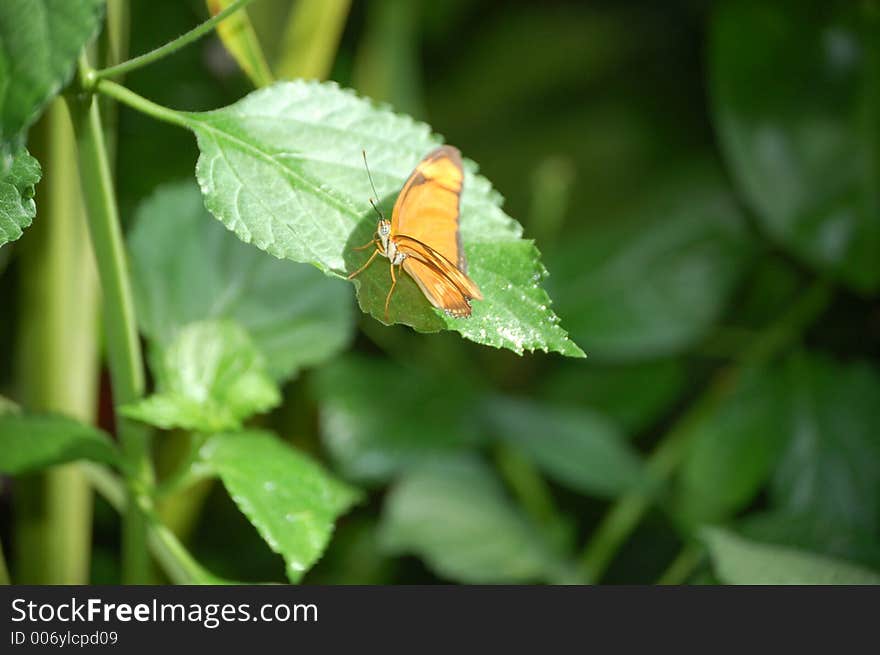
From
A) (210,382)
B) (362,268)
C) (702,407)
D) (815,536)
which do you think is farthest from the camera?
(702,407)

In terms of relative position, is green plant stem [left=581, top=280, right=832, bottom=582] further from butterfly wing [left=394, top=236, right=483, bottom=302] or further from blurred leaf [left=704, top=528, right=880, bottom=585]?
butterfly wing [left=394, top=236, right=483, bottom=302]

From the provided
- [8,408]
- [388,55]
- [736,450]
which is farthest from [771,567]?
[388,55]

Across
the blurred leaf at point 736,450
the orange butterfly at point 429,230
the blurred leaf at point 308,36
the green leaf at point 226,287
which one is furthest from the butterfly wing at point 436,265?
the blurred leaf at point 736,450

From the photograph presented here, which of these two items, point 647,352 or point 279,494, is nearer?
point 279,494

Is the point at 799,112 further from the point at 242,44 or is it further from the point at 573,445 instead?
the point at 242,44

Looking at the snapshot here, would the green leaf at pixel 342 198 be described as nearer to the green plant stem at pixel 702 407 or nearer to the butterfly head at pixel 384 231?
the butterfly head at pixel 384 231

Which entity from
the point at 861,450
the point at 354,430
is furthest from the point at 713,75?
the point at 354,430

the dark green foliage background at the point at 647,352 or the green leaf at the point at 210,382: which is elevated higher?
the dark green foliage background at the point at 647,352

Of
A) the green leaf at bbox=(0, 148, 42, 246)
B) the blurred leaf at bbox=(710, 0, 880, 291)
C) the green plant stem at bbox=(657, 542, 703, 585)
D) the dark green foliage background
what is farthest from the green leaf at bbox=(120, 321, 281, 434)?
the blurred leaf at bbox=(710, 0, 880, 291)
